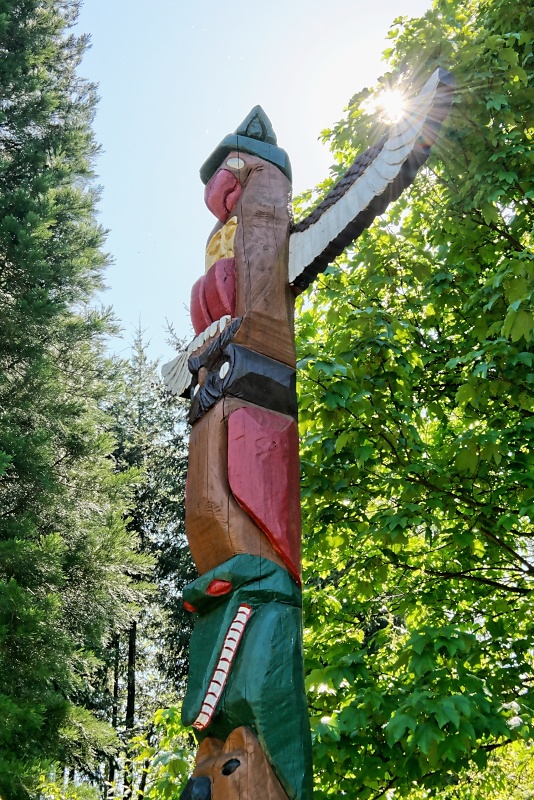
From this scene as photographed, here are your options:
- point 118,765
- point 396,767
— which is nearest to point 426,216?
point 396,767

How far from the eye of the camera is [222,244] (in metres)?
5.17

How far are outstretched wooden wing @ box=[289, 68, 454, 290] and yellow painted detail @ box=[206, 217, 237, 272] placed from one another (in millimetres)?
571

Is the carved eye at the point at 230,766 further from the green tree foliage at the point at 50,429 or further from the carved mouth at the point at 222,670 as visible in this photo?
the green tree foliage at the point at 50,429

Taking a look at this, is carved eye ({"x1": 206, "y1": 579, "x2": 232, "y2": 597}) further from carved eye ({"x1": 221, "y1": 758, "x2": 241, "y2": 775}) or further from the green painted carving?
carved eye ({"x1": 221, "y1": 758, "x2": 241, "y2": 775})

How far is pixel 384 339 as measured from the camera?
5.62m

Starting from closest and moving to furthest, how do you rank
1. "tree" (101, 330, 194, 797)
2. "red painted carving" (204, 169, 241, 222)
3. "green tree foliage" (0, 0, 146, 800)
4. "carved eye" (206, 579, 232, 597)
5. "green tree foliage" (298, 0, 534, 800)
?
"carved eye" (206, 579, 232, 597) < "green tree foliage" (298, 0, 534, 800) < "red painted carving" (204, 169, 241, 222) < "green tree foliage" (0, 0, 146, 800) < "tree" (101, 330, 194, 797)

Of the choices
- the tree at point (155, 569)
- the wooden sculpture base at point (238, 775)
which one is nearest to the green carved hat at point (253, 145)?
the wooden sculpture base at point (238, 775)

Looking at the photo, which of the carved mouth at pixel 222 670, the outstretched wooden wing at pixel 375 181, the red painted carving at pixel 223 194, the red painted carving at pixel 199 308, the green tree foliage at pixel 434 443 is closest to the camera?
the carved mouth at pixel 222 670

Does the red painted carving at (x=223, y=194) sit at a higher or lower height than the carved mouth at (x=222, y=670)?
higher

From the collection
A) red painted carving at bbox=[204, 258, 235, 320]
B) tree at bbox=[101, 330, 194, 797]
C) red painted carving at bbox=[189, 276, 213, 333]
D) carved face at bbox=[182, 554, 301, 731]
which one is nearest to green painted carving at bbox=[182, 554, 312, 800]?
carved face at bbox=[182, 554, 301, 731]

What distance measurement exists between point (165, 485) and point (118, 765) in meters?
5.90

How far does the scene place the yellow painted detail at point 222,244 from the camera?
16.7ft

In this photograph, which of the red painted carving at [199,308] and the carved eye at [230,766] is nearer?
the carved eye at [230,766]

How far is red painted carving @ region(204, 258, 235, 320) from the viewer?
4738 mm
